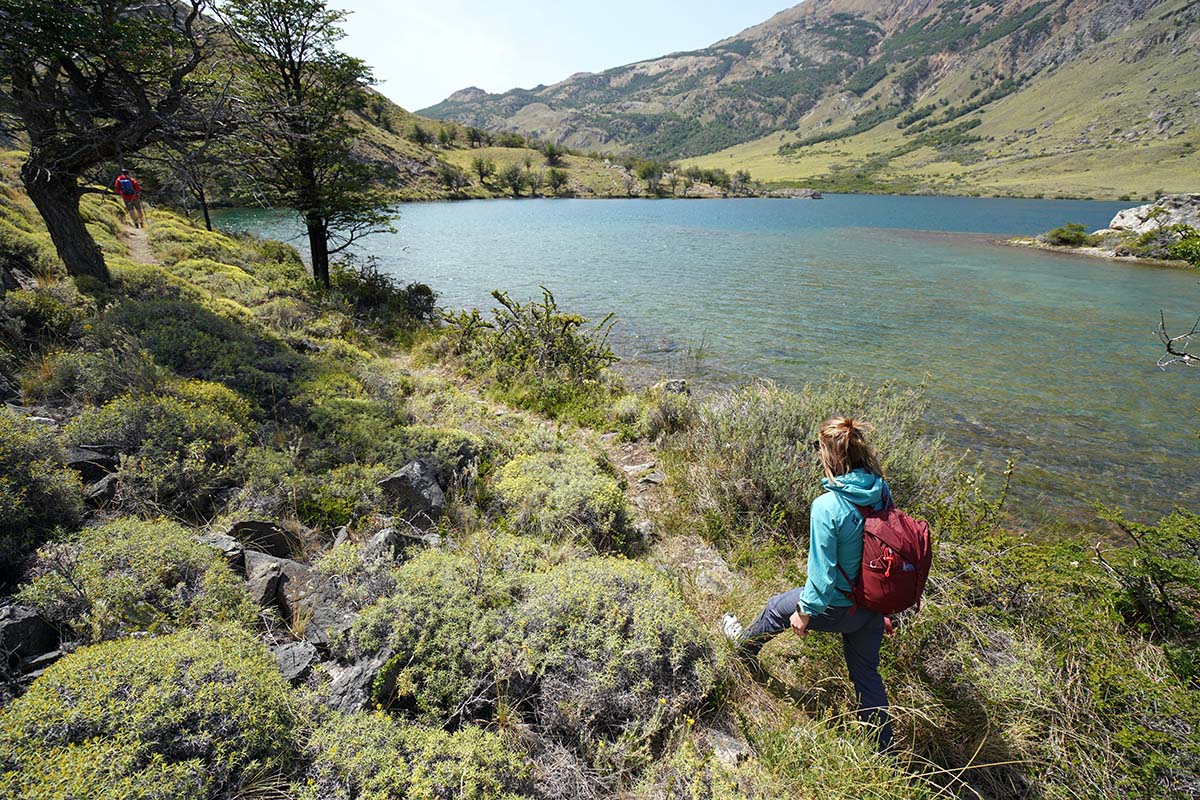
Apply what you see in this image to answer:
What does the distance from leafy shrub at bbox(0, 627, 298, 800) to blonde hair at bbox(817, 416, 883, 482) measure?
3.79 metres

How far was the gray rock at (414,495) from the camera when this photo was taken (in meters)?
5.26

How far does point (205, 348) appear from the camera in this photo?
7.35 meters

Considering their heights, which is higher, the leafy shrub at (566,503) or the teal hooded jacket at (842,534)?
the teal hooded jacket at (842,534)

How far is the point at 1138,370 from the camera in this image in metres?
14.2

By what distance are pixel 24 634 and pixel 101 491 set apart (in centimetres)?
177

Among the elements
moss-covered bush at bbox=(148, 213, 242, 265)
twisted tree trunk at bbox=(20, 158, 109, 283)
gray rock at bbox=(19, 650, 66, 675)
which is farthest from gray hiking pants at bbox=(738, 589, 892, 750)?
moss-covered bush at bbox=(148, 213, 242, 265)

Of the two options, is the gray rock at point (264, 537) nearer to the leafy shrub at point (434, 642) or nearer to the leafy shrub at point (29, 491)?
the leafy shrub at point (29, 491)

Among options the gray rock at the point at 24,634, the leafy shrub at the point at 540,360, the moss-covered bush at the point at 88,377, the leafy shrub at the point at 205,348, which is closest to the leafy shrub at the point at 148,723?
the gray rock at the point at 24,634

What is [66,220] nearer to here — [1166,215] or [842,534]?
[842,534]

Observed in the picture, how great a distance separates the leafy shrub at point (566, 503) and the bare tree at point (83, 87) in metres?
7.90

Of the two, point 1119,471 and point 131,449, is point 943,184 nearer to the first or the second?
point 1119,471

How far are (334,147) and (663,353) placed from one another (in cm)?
1216

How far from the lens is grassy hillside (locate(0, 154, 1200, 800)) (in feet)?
8.44

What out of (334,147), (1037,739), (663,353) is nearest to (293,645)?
(1037,739)
